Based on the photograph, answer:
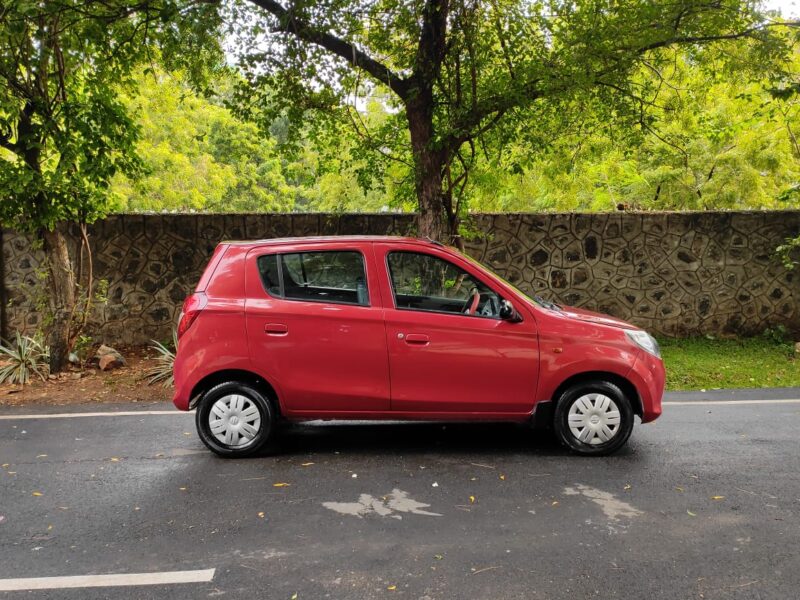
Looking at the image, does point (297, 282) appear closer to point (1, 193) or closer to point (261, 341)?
point (261, 341)

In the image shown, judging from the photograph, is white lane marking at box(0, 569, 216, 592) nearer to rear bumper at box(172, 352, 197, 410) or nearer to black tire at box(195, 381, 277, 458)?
black tire at box(195, 381, 277, 458)

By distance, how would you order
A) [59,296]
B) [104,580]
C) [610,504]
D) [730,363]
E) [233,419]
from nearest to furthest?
[104,580] → [610,504] → [233,419] → [59,296] → [730,363]

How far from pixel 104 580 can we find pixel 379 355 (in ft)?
8.35

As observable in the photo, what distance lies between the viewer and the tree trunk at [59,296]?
865 centimetres

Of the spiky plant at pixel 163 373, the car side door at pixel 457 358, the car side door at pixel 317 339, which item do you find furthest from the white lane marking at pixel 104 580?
the spiky plant at pixel 163 373

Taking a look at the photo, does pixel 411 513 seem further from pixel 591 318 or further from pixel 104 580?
pixel 591 318

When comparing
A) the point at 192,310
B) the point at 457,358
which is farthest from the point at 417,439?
the point at 192,310

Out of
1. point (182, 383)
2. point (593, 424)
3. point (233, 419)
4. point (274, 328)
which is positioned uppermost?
point (274, 328)

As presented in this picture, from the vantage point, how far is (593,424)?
5.36m

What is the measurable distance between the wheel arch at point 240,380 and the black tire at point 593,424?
2396mm

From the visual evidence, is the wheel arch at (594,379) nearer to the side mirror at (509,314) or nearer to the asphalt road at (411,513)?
the asphalt road at (411,513)

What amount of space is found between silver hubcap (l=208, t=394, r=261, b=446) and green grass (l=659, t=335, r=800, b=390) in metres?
5.58

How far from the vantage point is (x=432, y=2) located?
25.0 feet

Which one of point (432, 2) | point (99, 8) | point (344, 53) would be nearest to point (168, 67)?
point (99, 8)
